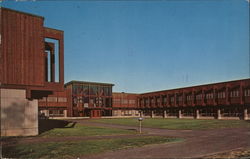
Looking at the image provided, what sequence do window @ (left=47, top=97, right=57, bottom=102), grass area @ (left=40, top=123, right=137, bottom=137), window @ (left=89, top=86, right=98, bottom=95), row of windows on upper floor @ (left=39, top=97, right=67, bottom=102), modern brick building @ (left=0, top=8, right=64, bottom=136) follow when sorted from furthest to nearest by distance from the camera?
window @ (left=89, top=86, right=98, bottom=95), window @ (left=47, top=97, right=57, bottom=102), row of windows on upper floor @ (left=39, top=97, right=67, bottom=102), grass area @ (left=40, top=123, right=137, bottom=137), modern brick building @ (left=0, top=8, right=64, bottom=136)

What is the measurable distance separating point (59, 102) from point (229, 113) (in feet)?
151

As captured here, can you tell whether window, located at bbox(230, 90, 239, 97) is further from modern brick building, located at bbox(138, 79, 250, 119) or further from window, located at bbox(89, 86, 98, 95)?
window, located at bbox(89, 86, 98, 95)

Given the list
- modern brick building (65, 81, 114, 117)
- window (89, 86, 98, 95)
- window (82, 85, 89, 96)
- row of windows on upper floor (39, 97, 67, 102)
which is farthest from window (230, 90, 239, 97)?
row of windows on upper floor (39, 97, 67, 102)

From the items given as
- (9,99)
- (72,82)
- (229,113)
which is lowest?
(229,113)

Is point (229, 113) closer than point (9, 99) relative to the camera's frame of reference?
No

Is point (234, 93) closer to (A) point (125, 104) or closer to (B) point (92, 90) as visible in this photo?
(A) point (125, 104)

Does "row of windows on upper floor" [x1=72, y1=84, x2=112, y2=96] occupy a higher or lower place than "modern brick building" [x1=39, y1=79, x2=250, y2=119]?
higher

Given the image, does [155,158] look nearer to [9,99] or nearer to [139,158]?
[139,158]

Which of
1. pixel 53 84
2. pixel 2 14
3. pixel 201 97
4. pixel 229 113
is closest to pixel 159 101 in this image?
pixel 201 97

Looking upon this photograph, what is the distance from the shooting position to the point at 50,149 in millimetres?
13305

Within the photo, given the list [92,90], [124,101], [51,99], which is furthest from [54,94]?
[124,101]

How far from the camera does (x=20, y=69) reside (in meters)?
20.1

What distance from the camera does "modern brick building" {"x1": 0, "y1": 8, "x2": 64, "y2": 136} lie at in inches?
765

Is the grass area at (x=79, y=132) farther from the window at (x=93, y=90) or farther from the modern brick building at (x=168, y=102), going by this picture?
the window at (x=93, y=90)
